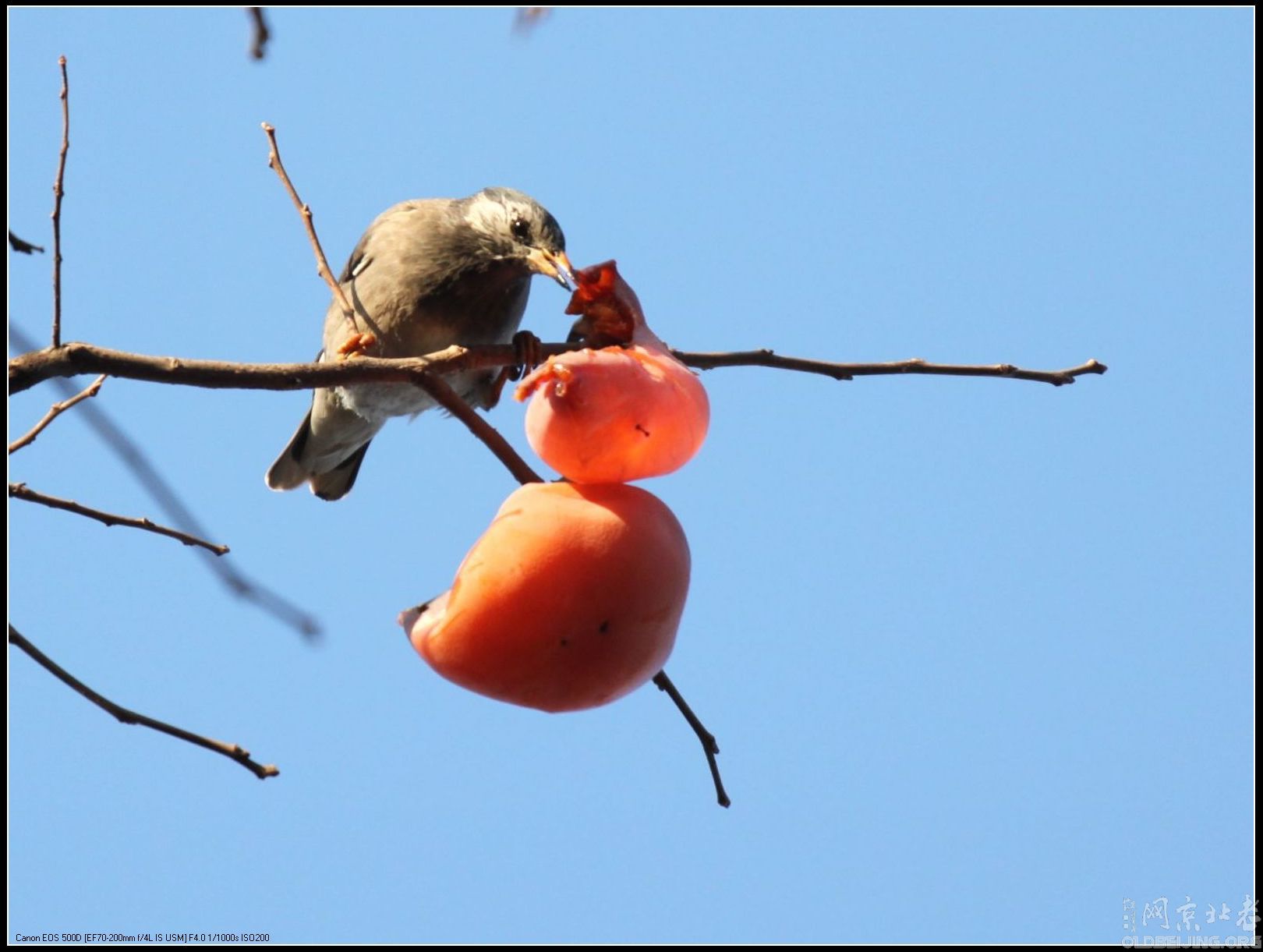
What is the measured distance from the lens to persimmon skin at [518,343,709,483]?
220cm

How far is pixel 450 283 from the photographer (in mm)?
4402

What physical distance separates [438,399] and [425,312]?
217 centimetres

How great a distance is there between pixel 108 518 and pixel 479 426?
88 centimetres

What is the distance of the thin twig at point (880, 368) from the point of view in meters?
2.55

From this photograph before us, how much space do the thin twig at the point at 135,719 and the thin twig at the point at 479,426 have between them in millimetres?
710

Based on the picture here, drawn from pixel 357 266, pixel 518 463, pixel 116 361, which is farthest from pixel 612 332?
pixel 357 266

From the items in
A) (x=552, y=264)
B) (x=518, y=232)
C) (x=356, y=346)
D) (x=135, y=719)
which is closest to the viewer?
(x=135, y=719)

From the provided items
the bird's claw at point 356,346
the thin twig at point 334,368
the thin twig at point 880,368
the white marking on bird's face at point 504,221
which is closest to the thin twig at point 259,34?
the thin twig at point 334,368

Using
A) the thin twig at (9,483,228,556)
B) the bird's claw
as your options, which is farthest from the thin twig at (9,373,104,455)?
the bird's claw

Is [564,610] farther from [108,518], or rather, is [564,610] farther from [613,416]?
[108,518]

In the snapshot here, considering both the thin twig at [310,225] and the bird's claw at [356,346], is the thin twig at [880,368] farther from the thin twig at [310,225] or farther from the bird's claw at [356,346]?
the bird's claw at [356,346]

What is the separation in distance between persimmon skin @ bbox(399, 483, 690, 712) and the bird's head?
2.21m

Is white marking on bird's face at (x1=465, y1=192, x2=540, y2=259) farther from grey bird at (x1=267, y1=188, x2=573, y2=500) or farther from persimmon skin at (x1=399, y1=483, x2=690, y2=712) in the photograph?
persimmon skin at (x1=399, y1=483, x2=690, y2=712)

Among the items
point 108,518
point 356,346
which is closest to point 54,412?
point 108,518
